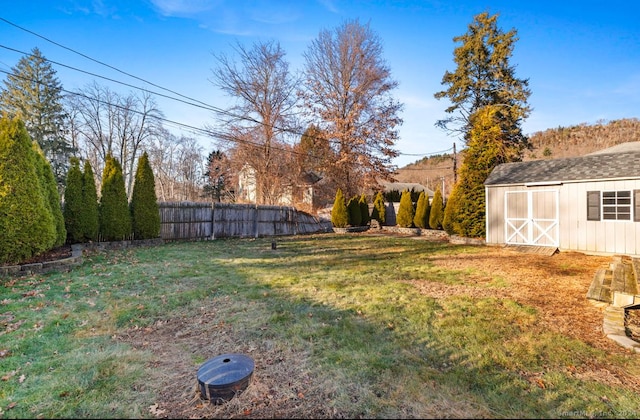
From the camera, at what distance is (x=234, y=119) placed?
17562 mm

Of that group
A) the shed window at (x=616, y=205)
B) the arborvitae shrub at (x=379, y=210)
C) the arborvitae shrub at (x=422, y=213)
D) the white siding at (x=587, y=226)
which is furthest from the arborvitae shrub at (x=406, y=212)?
the shed window at (x=616, y=205)

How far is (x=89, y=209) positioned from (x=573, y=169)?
51.2 feet

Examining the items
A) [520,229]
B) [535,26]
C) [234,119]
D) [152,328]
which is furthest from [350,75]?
[152,328]

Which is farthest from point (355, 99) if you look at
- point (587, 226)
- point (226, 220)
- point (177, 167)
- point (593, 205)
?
point (177, 167)

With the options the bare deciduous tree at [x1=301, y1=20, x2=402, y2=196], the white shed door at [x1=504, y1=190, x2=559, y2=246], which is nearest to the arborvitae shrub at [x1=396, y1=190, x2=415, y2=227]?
the bare deciduous tree at [x1=301, y1=20, x2=402, y2=196]

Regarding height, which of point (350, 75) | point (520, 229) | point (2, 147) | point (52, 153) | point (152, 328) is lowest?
point (152, 328)

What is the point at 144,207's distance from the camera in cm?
1041

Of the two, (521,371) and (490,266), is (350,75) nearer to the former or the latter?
(490,266)

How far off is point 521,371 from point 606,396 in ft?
1.77

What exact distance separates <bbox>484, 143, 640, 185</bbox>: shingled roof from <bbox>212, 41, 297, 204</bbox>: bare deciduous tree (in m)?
12.0

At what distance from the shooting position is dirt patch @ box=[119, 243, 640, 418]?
80.8 inches

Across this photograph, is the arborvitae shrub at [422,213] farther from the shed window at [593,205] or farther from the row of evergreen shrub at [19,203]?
the row of evergreen shrub at [19,203]

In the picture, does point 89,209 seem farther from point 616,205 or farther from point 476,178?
point 616,205

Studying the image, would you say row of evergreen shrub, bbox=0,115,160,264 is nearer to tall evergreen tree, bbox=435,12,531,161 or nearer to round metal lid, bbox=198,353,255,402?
round metal lid, bbox=198,353,255,402
